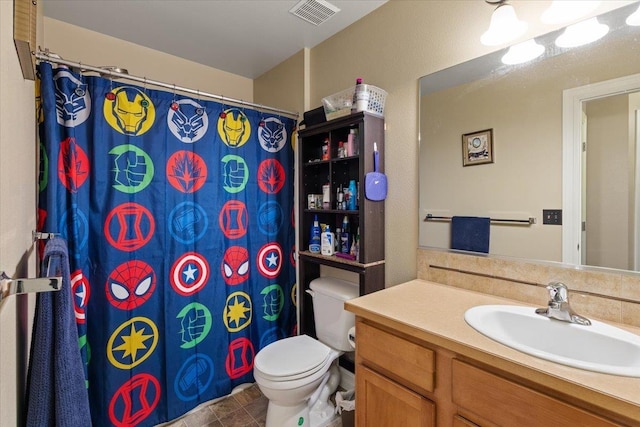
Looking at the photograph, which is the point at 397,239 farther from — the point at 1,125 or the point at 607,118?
the point at 1,125

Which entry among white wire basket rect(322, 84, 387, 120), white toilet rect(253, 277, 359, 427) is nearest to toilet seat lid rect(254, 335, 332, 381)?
white toilet rect(253, 277, 359, 427)

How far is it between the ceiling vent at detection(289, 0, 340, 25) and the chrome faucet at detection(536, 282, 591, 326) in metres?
1.85

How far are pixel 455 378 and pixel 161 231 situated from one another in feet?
5.37

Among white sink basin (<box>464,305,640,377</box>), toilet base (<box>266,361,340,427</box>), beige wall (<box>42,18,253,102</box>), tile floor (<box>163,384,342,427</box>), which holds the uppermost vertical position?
beige wall (<box>42,18,253,102</box>)

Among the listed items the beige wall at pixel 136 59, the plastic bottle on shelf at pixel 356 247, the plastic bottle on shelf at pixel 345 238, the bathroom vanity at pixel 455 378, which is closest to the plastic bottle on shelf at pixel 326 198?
the plastic bottle on shelf at pixel 345 238

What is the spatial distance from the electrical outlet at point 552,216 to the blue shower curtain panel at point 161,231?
1598mm

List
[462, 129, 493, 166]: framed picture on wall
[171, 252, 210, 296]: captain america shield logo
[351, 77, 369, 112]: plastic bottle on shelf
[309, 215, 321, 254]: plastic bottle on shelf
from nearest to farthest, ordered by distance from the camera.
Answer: [462, 129, 493, 166]: framed picture on wall → [351, 77, 369, 112]: plastic bottle on shelf → [171, 252, 210, 296]: captain america shield logo → [309, 215, 321, 254]: plastic bottle on shelf

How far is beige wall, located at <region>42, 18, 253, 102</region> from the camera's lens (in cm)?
195

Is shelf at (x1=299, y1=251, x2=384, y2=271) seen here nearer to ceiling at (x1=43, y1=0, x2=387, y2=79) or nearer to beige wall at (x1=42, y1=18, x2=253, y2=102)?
ceiling at (x1=43, y1=0, x2=387, y2=79)

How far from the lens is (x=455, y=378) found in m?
0.94

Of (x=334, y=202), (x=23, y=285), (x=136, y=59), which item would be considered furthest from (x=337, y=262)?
(x=136, y=59)

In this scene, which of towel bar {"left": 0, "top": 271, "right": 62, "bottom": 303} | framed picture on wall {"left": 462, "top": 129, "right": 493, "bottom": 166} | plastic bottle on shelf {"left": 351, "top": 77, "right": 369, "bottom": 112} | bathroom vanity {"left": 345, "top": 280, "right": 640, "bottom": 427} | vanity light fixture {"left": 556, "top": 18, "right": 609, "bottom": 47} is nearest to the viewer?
towel bar {"left": 0, "top": 271, "right": 62, "bottom": 303}

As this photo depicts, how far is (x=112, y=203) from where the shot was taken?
63.3 inches

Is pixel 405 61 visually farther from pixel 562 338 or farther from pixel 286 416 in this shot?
pixel 286 416
